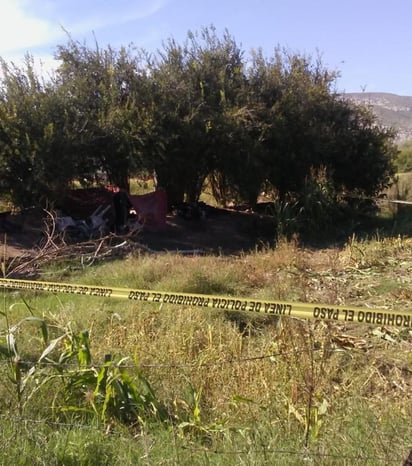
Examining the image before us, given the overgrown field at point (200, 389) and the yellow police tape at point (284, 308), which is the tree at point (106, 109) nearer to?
the overgrown field at point (200, 389)

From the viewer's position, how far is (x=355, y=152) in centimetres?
1852

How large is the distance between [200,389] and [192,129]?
12543 millimetres

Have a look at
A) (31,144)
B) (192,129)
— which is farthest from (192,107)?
(31,144)

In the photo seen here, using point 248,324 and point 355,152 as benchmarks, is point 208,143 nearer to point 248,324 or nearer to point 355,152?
point 355,152

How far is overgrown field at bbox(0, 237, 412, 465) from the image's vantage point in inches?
140

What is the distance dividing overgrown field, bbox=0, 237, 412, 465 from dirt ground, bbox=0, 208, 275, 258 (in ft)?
21.2

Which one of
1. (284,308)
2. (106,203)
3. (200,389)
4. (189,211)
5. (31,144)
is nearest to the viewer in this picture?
(284,308)

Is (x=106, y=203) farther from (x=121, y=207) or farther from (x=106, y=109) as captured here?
(x=106, y=109)

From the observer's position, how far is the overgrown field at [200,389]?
11.7 ft

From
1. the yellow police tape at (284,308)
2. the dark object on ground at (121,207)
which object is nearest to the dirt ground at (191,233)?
the dark object on ground at (121,207)

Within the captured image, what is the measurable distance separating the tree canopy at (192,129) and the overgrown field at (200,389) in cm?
780

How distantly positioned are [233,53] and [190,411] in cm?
1548

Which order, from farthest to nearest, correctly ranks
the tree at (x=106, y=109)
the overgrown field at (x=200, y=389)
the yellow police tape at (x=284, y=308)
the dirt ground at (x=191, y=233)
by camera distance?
1. the tree at (x=106, y=109)
2. the dirt ground at (x=191, y=233)
3. the overgrown field at (x=200, y=389)
4. the yellow police tape at (x=284, y=308)

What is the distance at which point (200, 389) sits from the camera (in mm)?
4375
